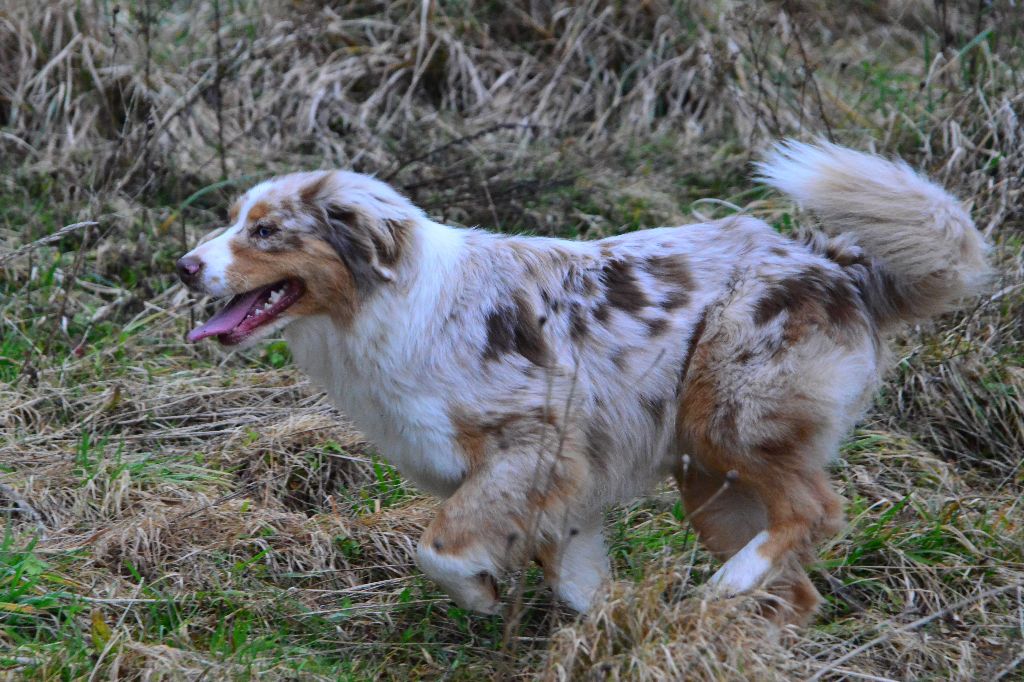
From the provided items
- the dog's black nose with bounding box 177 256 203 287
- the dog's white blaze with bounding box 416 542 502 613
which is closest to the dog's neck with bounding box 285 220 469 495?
the dog's white blaze with bounding box 416 542 502 613

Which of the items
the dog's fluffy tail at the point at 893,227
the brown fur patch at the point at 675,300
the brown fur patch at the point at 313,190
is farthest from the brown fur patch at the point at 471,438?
the dog's fluffy tail at the point at 893,227

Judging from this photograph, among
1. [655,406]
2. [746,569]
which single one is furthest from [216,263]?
[746,569]

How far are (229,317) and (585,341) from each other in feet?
3.63

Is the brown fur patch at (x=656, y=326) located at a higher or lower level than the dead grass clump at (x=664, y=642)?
higher

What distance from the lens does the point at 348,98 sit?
7.67 meters

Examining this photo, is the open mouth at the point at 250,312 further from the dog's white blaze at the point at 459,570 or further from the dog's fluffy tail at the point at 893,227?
the dog's fluffy tail at the point at 893,227

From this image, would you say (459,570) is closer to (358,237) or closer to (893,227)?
(358,237)

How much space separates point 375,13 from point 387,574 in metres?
4.63

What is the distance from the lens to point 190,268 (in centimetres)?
382

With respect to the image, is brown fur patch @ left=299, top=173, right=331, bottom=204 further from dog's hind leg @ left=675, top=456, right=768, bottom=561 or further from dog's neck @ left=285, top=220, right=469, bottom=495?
dog's hind leg @ left=675, top=456, right=768, bottom=561

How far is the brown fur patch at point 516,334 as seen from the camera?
13.0 ft

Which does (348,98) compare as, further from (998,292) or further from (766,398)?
(766,398)

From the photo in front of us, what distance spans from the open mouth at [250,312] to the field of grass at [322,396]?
2.68 ft

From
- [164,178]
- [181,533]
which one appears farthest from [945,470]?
[164,178]
